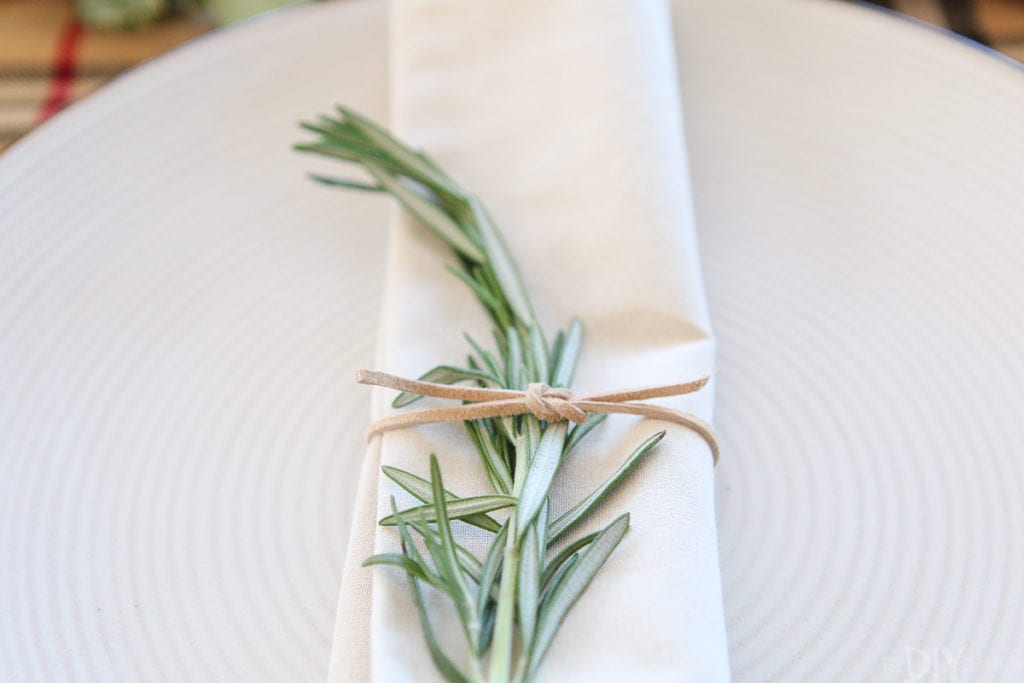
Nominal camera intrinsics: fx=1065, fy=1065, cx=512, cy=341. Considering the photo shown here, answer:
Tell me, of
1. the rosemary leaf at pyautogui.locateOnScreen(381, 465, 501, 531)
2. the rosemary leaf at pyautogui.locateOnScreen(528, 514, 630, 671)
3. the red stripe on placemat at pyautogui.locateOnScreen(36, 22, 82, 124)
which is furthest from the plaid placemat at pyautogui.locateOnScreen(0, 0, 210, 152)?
the rosemary leaf at pyautogui.locateOnScreen(528, 514, 630, 671)

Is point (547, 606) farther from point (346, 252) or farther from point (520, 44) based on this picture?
point (520, 44)

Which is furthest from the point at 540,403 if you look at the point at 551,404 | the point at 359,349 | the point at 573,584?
the point at 359,349

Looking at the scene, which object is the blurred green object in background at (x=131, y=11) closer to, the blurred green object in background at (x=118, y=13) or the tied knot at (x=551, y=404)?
the blurred green object in background at (x=118, y=13)

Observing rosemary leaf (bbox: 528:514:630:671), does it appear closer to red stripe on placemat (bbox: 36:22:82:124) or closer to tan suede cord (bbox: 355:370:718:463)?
tan suede cord (bbox: 355:370:718:463)

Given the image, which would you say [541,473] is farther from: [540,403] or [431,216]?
[431,216]

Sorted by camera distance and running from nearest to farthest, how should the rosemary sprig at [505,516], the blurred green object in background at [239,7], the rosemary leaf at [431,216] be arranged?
the rosemary sprig at [505,516] → the rosemary leaf at [431,216] → the blurred green object in background at [239,7]

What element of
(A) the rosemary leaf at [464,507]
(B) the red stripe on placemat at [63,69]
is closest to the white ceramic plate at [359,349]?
(A) the rosemary leaf at [464,507]
